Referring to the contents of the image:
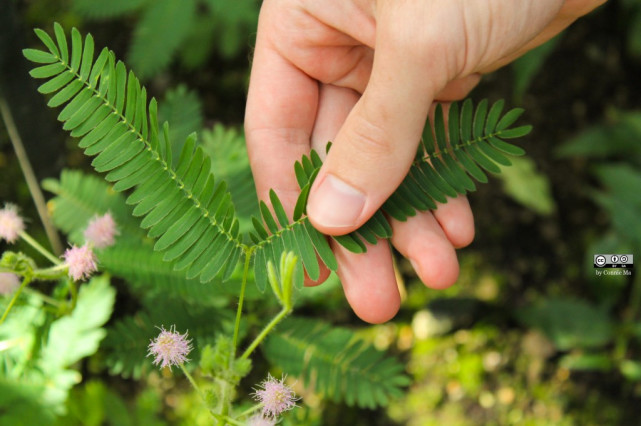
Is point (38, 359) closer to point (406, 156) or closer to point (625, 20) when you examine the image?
point (406, 156)

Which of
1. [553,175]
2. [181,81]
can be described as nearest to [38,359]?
[181,81]

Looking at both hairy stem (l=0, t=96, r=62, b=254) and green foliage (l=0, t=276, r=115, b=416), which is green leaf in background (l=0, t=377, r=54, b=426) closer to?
green foliage (l=0, t=276, r=115, b=416)

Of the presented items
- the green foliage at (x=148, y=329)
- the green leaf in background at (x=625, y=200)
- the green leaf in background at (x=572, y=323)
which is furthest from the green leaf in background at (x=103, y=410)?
the green leaf in background at (x=625, y=200)

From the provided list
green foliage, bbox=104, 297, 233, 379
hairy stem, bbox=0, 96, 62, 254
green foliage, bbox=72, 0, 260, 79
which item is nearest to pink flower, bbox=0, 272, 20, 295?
green foliage, bbox=104, 297, 233, 379

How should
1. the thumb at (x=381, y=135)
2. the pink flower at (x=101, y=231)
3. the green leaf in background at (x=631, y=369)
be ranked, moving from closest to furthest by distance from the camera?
1. the thumb at (x=381, y=135)
2. the pink flower at (x=101, y=231)
3. the green leaf in background at (x=631, y=369)

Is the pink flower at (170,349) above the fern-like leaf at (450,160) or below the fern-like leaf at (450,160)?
below

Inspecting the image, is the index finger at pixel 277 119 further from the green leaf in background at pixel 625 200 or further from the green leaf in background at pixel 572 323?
the green leaf in background at pixel 572 323

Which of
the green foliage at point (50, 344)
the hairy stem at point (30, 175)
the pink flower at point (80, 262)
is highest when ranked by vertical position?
the hairy stem at point (30, 175)

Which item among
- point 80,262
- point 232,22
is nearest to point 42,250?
point 80,262

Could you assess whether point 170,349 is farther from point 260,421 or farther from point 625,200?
point 625,200
